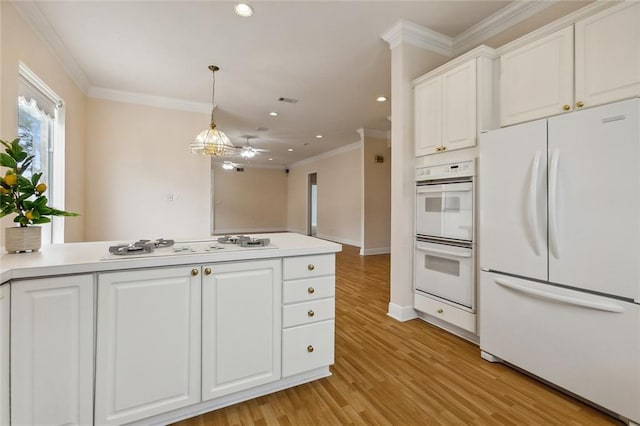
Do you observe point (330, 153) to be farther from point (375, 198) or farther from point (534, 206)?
point (534, 206)

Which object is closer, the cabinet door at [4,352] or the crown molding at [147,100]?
the cabinet door at [4,352]

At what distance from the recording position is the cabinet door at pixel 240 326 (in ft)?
4.99

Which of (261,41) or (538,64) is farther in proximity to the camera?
(261,41)

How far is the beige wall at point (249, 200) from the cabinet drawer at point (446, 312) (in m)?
8.83

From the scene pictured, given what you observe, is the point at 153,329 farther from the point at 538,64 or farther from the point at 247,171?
the point at 247,171

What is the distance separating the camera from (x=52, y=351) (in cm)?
122

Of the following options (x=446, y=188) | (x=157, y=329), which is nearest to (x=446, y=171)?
(x=446, y=188)

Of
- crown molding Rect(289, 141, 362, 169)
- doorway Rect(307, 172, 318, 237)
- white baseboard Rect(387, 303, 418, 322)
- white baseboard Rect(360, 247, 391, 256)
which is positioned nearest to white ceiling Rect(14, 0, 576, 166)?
crown molding Rect(289, 141, 362, 169)

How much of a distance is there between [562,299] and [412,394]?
1.05 metres

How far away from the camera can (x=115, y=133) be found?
4.20 m

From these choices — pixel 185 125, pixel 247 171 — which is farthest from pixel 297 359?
pixel 247 171

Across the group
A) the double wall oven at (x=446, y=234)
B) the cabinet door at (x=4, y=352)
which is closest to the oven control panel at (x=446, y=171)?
the double wall oven at (x=446, y=234)

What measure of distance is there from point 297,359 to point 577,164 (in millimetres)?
2026

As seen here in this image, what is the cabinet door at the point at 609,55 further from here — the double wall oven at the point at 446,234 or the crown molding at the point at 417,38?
the crown molding at the point at 417,38
